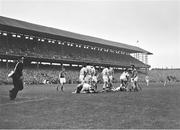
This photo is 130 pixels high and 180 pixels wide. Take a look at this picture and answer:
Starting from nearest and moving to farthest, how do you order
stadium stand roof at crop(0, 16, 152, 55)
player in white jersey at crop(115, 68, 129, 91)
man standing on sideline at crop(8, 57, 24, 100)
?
1. man standing on sideline at crop(8, 57, 24, 100)
2. player in white jersey at crop(115, 68, 129, 91)
3. stadium stand roof at crop(0, 16, 152, 55)

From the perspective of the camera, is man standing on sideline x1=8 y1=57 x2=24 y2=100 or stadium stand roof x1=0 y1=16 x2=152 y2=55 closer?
man standing on sideline x1=8 y1=57 x2=24 y2=100

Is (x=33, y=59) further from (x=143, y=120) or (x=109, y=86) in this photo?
(x=143, y=120)

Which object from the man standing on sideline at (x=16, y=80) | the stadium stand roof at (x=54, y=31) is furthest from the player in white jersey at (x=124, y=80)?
the stadium stand roof at (x=54, y=31)

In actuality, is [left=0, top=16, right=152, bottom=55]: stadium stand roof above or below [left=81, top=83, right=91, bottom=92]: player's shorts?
above

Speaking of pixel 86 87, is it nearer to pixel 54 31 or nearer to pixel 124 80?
pixel 124 80

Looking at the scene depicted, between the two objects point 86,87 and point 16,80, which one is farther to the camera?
point 86,87

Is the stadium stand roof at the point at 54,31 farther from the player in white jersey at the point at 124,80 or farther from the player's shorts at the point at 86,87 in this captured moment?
the player's shorts at the point at 86,87

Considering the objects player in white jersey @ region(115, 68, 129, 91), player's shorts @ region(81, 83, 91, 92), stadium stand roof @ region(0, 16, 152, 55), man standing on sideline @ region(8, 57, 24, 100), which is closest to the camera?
A: man standing on sideline @ region(8, 57, 24, 100)

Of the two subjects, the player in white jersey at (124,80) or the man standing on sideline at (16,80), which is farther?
the player in white jersey at (124,80)

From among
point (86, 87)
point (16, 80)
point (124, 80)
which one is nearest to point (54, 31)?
point (124, 80)

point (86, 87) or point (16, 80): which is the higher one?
point (16, 80)

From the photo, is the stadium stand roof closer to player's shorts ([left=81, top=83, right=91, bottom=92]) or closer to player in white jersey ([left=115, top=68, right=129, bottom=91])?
player in white jersey ([left=115, top=68, right=129, bottom=91])

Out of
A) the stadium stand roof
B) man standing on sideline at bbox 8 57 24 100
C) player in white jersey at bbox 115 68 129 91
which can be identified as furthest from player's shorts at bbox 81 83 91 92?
the stadium stand roof

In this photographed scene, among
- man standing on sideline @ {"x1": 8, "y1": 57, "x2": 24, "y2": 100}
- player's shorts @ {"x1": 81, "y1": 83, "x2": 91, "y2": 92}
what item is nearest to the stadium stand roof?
player's shorts @ {"x1": 81, "y1": 83, "x2": 91, "y2": 92}
